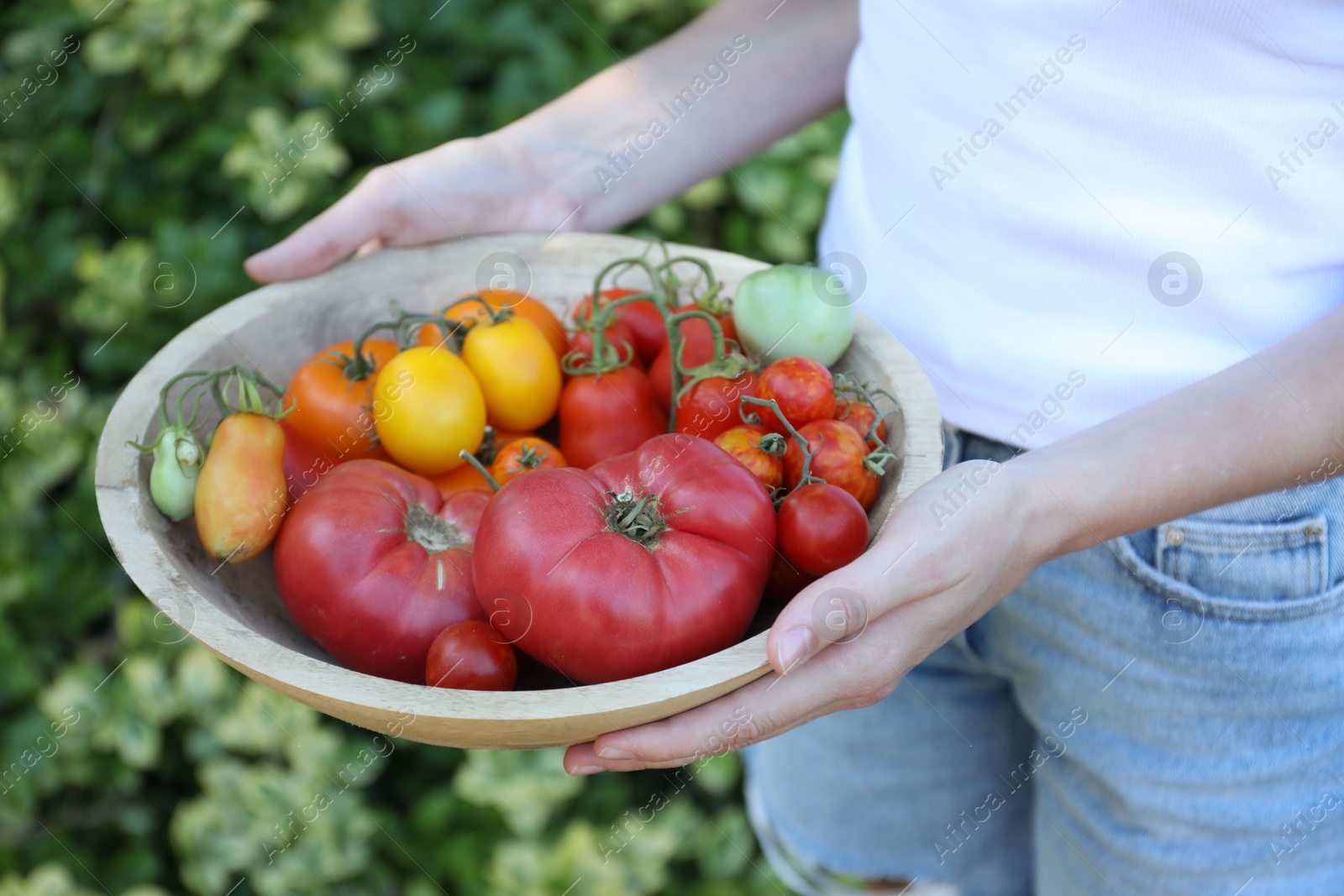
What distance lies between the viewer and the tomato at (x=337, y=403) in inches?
41.4

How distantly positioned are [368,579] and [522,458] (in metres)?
0.19

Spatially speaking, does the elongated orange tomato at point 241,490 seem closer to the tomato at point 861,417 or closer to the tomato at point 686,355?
the tomato at point 686,355

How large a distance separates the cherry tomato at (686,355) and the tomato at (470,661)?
1.19ft

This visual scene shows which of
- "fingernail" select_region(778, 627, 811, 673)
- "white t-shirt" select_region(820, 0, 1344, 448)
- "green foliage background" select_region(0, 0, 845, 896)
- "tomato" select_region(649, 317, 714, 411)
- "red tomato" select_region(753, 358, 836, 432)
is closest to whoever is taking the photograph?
"fingernail" select_region(778, 627, 811, 673)

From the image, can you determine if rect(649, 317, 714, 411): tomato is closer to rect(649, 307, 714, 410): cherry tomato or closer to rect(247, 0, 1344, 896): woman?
rect(649, 307, 714, 410): cherry tomato

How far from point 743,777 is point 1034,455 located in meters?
1.28

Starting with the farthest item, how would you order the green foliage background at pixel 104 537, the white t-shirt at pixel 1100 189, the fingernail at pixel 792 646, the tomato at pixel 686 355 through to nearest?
the green foliage background at pixel 104 537 → the tomato at pixel 686 355 → the white t-shirt at pixel 1100 189 → the fingernail at pixel 792 646

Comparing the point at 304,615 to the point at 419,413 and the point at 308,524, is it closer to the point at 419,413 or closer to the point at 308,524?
the point at 308,524

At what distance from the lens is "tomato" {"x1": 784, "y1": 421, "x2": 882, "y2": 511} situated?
0.96 m

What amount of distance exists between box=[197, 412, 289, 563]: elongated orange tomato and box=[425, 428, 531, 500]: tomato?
164 millimetres

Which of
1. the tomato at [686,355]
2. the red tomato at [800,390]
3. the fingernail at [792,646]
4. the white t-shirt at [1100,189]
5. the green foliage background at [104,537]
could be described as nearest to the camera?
the fingernail at [792,646]

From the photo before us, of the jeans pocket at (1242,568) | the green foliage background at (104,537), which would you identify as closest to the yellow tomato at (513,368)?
the jeans pocket at (1242,568)

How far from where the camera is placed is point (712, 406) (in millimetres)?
1035

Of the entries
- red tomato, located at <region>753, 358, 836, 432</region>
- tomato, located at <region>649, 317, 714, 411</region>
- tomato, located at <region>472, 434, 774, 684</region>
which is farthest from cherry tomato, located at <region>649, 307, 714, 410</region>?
A: tomato, located at <region>472, 434, 774, 684</region>
